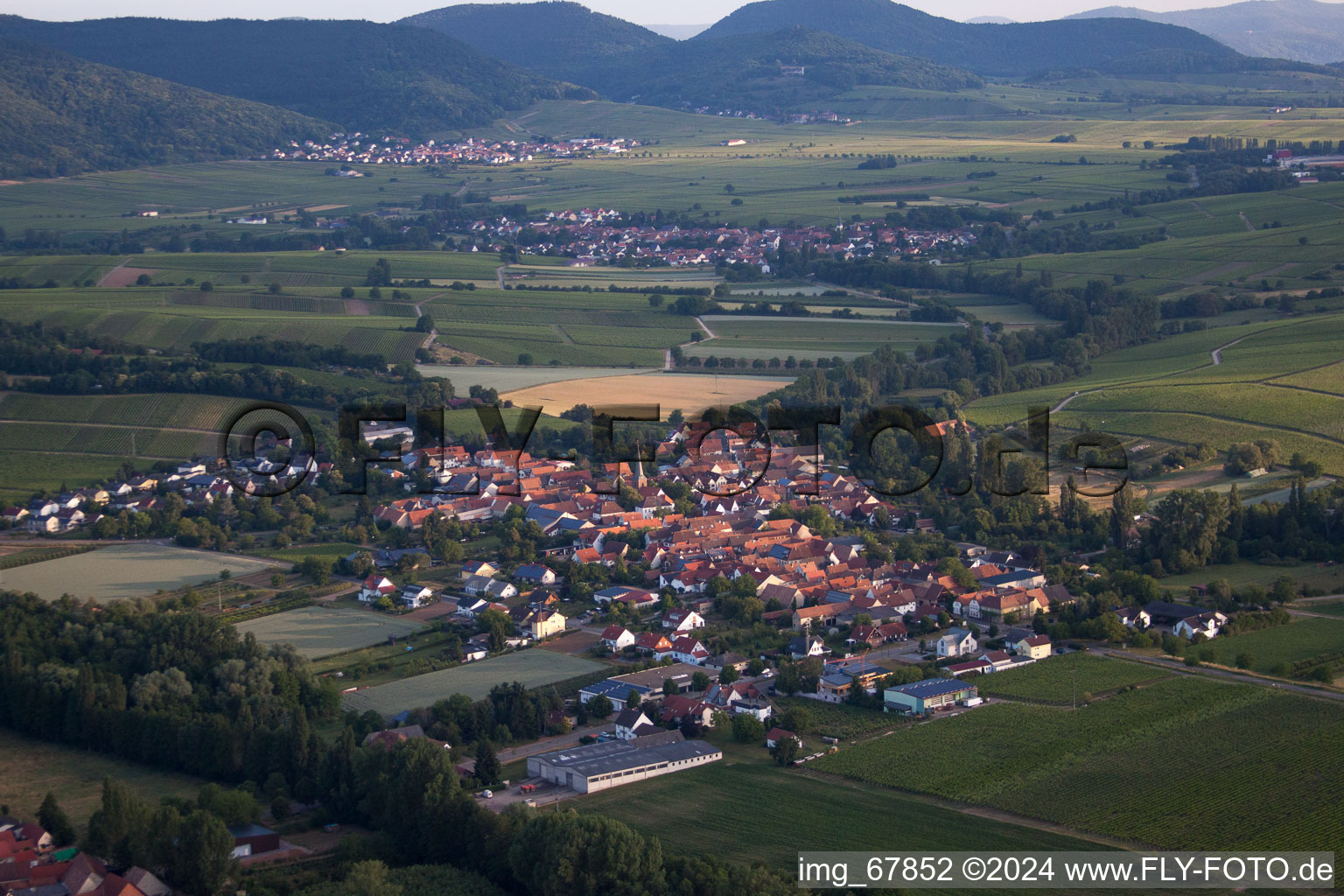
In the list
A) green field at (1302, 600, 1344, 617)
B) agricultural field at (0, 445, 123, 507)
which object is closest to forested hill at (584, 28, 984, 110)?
agricultural field at (0, 445, 123, 507)

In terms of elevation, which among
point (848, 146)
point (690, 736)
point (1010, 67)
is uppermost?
point (1010, 67)

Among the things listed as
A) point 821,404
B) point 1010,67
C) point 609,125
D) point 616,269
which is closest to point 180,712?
point 821,404

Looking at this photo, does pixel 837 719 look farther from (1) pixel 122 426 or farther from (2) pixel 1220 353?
(2) pixel 1220 353

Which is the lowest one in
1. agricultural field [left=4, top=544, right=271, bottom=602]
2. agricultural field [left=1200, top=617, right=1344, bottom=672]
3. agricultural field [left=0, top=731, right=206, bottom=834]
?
agricultural field [left=0, top=731, right=206, bottom=834]

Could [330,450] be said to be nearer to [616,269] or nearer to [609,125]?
[616,269]

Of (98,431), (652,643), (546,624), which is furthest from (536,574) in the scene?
(98,431)

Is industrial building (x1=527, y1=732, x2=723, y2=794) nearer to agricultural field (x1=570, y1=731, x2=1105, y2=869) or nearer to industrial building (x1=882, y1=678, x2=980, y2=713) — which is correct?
agricultural field (x1=570, y1=731, x2=1105, y2=869)
